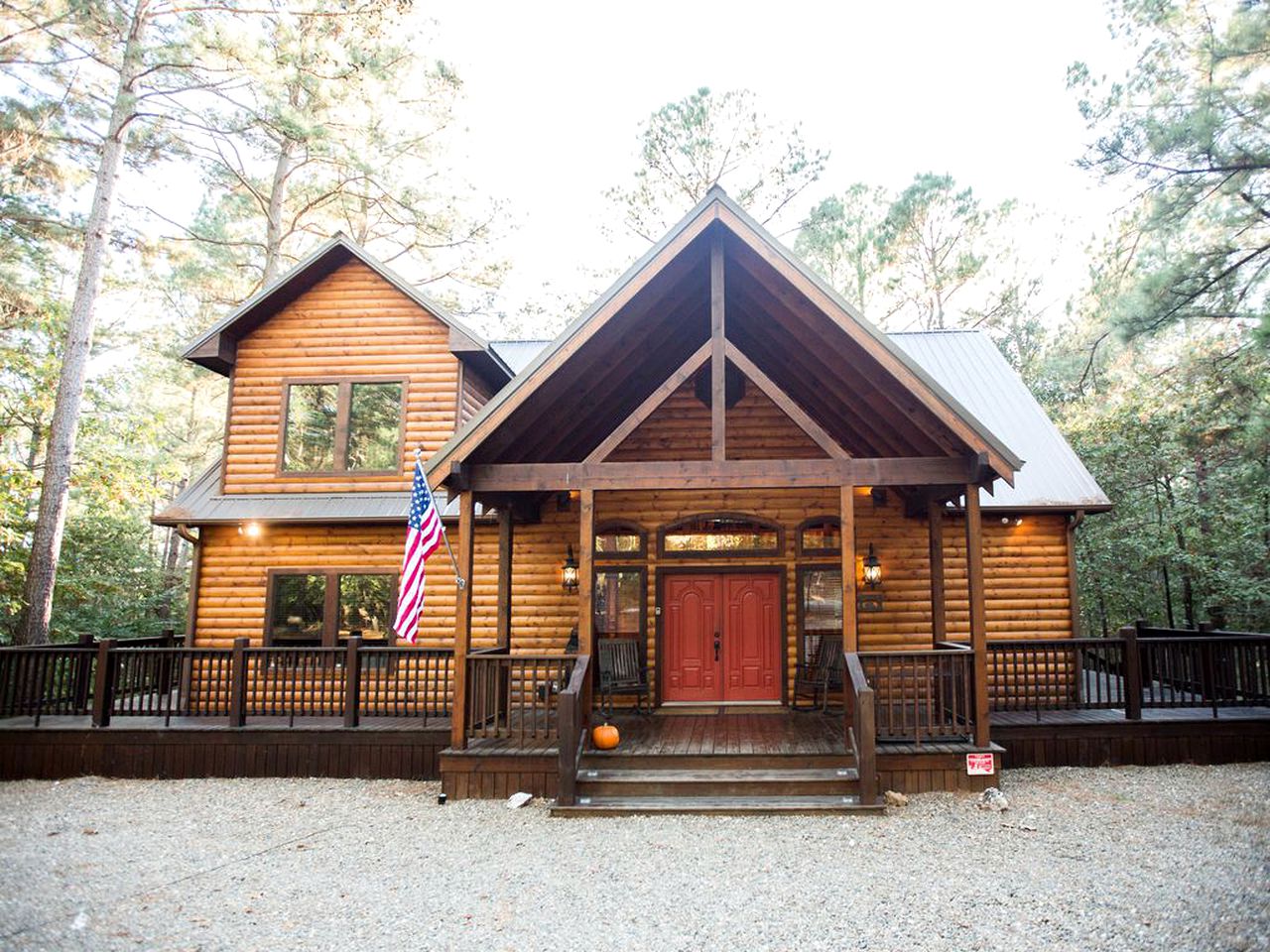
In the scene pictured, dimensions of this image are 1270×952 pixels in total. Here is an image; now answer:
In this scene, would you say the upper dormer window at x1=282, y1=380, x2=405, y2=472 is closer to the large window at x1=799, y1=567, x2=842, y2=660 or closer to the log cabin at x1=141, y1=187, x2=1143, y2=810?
the log cabin at x1=141, y1=187, x2=1143, y2=810

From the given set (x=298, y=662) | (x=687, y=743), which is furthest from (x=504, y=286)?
(x=687, y=743)

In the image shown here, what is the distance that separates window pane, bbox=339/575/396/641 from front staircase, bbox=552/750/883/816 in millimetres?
4421

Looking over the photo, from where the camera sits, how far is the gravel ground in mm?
4660

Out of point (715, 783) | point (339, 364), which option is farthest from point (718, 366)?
point (339, 364)

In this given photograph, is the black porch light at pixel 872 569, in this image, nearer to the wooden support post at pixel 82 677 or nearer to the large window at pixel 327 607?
the large window at pixel 327 607

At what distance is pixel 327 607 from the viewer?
10719mm

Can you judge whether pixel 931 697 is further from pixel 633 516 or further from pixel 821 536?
pixel 633 516

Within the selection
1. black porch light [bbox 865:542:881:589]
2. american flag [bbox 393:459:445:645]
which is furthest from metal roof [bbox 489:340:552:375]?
black porch light [bbox 865:542:881:589]

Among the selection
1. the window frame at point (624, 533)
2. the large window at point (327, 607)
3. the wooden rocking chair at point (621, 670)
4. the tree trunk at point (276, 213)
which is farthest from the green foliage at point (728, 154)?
the large window at point (327, 607)

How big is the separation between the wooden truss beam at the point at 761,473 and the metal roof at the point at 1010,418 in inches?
112

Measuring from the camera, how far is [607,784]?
23.8 feet

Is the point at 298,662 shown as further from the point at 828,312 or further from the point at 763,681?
the point at 828,312

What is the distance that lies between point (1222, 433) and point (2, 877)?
18927 mm

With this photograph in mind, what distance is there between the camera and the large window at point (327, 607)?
10.7 m
